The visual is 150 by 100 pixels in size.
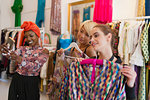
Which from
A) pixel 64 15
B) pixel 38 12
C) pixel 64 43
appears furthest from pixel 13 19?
pixel 64 43

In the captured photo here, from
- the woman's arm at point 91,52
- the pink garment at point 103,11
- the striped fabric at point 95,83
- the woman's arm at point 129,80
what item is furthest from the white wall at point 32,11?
the woman's arm at point 129,80

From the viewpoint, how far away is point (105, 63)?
38.8 inches

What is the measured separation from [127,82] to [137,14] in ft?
5.28

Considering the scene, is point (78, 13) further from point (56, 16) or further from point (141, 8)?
point (141, 8)

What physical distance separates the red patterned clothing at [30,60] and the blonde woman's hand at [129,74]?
48.2 inches

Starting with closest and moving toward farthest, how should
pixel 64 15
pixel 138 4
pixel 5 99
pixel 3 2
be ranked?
pixel 138 4, pixel 64 15, pixel 5 99, pixel 3 2

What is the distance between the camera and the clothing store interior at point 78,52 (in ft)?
3.30

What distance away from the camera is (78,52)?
154 centimetres

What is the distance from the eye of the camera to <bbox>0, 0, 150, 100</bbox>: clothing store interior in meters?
1.00

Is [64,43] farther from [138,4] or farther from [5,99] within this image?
[5,99]

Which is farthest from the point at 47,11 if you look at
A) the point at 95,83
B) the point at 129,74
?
the point at 129,74

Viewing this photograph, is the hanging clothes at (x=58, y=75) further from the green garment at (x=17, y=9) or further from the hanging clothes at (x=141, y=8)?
the green garment at (x=17, y=9)

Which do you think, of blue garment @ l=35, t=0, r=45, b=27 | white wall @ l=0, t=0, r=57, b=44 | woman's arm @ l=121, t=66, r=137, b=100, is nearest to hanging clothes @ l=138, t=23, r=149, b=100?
woman's arm @ l=121, t=66, r=137, b=100

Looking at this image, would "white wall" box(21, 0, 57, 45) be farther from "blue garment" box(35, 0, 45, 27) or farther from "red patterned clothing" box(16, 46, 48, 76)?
"red patterned clothing" box(16, 46, 48, 76)
